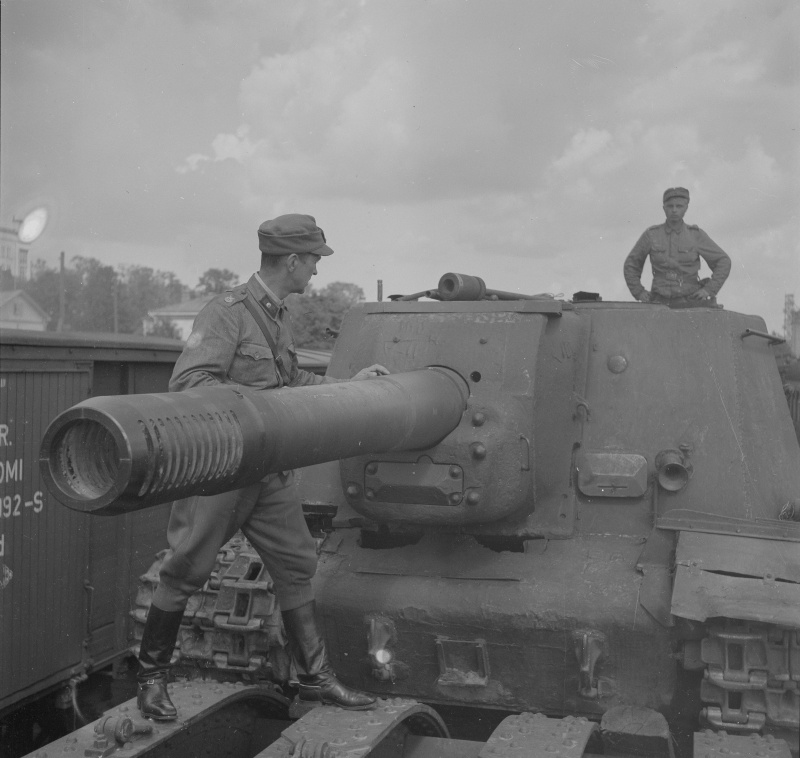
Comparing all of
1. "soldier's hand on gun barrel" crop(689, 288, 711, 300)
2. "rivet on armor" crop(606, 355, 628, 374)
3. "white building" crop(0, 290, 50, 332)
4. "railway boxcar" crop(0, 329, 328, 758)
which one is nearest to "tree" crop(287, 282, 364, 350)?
"white building" crop(0, 290, 50, 332)

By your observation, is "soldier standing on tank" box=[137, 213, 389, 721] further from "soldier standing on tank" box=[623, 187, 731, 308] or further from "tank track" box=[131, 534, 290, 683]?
"soldier standing on tank" box=[623, 187, 731, 308]

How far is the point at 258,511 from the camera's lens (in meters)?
Result: 4.45

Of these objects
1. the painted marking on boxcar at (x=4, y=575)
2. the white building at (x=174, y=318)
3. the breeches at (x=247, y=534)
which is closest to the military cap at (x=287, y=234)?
the breeches at (x=247, y=534)

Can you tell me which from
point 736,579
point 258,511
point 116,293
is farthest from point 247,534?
point 116,293

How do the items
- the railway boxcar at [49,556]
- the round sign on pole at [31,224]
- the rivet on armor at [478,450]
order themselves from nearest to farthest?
1. the rivet on armor at [478,450]
2. the railway boxcar at [49,556]
3. the round sign on pole at [31,224]

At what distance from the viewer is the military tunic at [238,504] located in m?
4.20

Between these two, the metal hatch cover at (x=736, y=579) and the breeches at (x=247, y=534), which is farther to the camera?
the breeches at (x=247, y=534)

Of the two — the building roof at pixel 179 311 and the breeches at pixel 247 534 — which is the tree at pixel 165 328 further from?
the breeches at pixel 247 534

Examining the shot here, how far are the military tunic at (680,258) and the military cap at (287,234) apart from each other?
3.85 metres

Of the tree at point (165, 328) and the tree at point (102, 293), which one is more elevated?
the tree at point (102, 293)

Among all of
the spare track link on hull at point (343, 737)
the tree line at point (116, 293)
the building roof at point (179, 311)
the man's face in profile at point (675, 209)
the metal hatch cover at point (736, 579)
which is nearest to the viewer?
the spare track link on hull at point (343, 737)

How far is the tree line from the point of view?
21781 millimetres

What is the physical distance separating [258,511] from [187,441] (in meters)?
1.81

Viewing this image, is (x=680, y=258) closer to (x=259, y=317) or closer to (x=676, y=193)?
(x=676, y=193)
